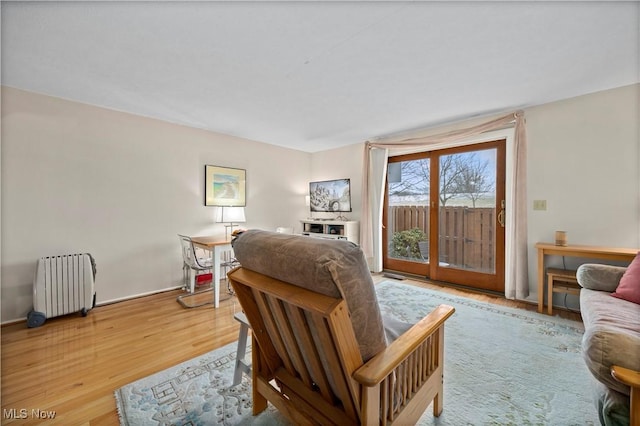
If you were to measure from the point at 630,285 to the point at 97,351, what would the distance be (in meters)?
3.91

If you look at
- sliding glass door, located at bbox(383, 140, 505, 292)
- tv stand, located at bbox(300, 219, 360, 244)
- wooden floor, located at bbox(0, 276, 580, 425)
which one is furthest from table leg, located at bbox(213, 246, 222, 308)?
sliding glass door, located at bbox(383, 140, 505, 292)

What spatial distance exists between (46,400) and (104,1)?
7.62ft

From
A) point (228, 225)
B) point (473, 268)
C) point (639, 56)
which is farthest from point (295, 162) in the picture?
point (639, 56)

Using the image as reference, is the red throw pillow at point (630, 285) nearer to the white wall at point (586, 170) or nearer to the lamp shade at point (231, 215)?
the white wall at point (586, 170)

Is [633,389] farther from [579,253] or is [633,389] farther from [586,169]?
[586,169]

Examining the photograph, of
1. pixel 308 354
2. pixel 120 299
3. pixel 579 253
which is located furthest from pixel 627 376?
pixel 120 299

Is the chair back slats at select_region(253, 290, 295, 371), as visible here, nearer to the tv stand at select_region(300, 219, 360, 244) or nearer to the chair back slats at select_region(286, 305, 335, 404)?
the chair back slats at select_region(286, 305, 335, 404)

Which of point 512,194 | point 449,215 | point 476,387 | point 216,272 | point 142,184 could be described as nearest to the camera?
point 476,387

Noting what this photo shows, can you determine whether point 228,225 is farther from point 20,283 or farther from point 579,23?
point 579,23

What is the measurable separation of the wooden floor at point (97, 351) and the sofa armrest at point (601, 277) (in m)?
0.76

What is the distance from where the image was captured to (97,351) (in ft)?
6.43

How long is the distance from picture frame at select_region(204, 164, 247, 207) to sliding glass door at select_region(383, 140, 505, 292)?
2466 mm

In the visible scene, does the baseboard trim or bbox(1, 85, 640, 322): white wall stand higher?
bbox(1, 85, 640, 322): white wall

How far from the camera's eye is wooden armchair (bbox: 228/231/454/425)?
2.59 feet
